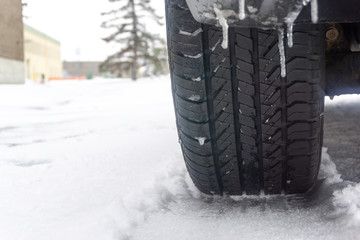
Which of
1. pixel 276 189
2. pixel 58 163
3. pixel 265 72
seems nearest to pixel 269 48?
pixel 265 72

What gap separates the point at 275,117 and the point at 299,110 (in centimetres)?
8

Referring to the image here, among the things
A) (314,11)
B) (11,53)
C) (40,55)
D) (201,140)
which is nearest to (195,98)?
(201,140)

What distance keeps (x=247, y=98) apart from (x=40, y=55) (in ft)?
141

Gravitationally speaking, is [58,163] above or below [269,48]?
below

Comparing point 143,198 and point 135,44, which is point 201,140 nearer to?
point 143,198

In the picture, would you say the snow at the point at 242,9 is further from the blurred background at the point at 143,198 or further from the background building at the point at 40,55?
the background building at the point at 40,55

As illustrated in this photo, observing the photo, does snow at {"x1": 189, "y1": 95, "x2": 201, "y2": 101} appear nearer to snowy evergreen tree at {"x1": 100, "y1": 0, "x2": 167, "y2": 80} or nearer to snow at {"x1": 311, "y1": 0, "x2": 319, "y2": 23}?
snow at {"x1": 311, "y1": 0, "x2": 319, "y2": 23}

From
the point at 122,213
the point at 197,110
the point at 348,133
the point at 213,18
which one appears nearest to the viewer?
the point at 213,18

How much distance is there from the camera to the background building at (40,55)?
35906 millimetres

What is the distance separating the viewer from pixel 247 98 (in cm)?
121

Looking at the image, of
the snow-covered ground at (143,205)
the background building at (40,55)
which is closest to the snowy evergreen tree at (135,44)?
the background building at (40,55)

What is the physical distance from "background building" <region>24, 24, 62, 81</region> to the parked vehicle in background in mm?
34365

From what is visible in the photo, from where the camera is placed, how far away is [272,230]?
1.26 meters

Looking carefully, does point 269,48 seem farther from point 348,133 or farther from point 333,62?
point 348,133
